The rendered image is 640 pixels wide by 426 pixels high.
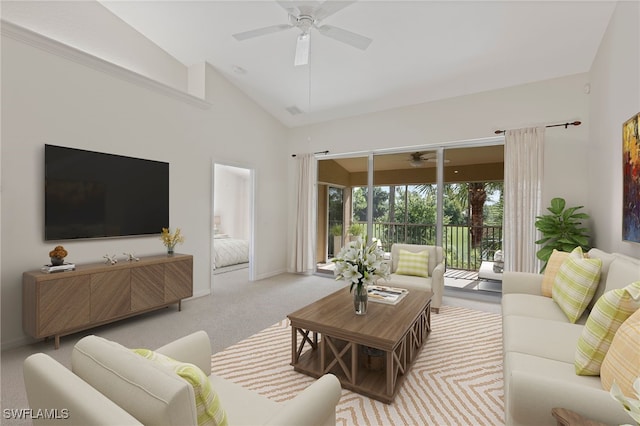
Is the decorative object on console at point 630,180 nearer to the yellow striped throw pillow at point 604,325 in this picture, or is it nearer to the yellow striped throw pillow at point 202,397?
the yellow striped throw pillow at point 604,325

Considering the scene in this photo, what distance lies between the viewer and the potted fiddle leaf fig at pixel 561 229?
3475mm

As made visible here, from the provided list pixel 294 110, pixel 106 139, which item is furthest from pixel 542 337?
pixel 294 110

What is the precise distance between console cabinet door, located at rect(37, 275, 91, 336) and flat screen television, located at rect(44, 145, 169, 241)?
0.59 meters

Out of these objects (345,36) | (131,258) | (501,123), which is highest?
(345,36)

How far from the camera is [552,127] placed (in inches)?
157

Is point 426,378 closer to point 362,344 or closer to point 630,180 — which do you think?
point 362,344

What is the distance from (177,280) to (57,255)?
123cm

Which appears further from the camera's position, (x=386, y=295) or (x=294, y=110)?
(x=294, y=110)

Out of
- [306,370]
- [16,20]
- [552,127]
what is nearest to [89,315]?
[306,370]

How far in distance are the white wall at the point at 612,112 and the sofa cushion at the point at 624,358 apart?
1.51m

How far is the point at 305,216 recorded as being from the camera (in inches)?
239

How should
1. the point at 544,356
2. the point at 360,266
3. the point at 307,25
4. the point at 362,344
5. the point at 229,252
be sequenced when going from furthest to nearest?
the point at 229,252 < the point at 307,25 < the point at 360,266 < the point at 362,344 < the point at 544,356

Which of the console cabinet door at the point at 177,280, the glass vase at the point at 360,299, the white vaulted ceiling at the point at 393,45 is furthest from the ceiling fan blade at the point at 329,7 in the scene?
the console cabinet door at the point at 177,280

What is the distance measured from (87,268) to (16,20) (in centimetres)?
252
